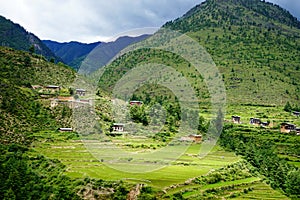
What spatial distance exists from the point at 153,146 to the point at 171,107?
16733 millimetres

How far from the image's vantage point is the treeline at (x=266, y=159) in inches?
1114

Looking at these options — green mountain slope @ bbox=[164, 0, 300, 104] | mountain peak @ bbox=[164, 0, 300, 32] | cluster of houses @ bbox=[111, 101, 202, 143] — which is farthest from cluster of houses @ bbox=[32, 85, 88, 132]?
mountain peak @ bbox=[164, 0, 300, 32]

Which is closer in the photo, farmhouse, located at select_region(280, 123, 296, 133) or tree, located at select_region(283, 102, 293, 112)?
farmhouse, located at select_region(280, 123, 296, 133)

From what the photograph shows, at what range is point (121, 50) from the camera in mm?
92375

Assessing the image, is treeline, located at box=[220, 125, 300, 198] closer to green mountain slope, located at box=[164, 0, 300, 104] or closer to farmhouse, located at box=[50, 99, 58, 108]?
farmhouse, located at box=[50, 99, 58, 108]

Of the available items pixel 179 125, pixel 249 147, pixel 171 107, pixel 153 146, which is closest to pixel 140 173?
pixel 153 146

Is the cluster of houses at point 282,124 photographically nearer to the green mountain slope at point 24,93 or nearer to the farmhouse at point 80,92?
the farmhouse at point 80,92

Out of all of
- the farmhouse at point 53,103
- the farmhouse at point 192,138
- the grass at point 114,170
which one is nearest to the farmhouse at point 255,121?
the farmhouse at point 192,138

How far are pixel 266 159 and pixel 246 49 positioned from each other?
57392mm

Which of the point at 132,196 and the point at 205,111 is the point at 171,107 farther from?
the point at 132,196

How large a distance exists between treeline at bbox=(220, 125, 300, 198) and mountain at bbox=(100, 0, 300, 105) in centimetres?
2470

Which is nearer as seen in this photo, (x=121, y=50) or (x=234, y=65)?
(x=234, y=65)

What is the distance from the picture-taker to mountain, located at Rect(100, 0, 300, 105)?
69.9 meters

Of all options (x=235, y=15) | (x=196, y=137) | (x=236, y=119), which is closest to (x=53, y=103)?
(x=196, y=137)
